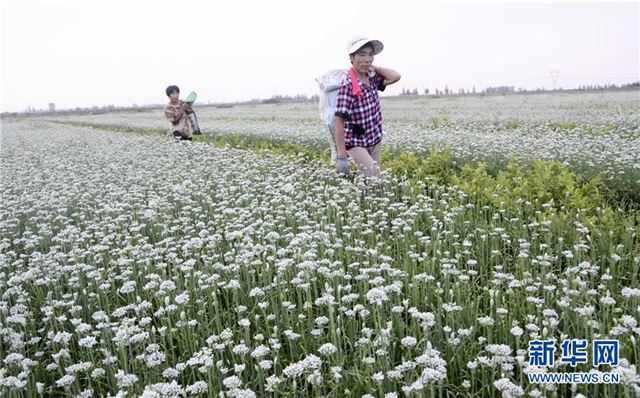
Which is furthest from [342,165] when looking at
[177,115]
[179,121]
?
[179,121]

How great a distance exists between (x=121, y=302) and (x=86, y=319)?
0.36m

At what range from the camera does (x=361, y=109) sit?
23.1ft

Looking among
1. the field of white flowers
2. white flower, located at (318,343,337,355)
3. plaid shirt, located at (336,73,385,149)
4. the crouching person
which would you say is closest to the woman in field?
plaid shirt, located at (336,73,385,149)

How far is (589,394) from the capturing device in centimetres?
287

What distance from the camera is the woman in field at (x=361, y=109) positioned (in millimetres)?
6648

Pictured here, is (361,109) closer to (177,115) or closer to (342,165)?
(342,165)

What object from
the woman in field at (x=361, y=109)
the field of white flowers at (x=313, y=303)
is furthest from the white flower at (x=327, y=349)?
the woman in field at (x=361, y=109)

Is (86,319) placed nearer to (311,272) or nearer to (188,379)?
(188,379)

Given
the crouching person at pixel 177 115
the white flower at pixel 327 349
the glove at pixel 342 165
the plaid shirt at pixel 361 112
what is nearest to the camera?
the white flower at pixel 327 349

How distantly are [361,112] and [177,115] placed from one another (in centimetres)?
883

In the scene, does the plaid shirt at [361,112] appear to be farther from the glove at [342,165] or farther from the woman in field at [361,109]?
the glove at [342,165]

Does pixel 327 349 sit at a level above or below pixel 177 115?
below

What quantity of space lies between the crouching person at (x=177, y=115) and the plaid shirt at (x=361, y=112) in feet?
26.5

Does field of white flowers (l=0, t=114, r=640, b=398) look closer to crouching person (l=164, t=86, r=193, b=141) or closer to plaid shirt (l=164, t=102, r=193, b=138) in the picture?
crouching person (l=164, t=86, r=193, b=141)
